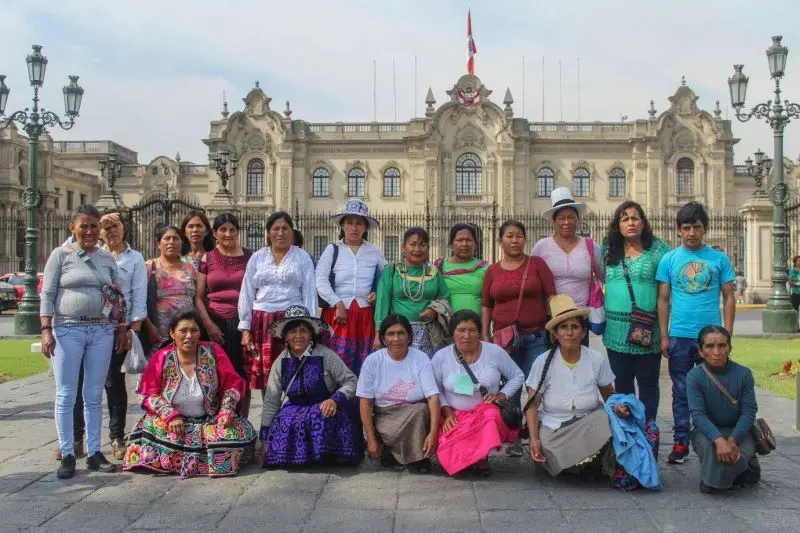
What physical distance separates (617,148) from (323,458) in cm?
3533

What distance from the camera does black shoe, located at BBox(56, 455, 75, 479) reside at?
4.64 m

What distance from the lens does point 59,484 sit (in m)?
4.53

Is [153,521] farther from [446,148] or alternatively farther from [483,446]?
[446,148]

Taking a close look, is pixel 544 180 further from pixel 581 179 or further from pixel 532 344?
pixel 532 344

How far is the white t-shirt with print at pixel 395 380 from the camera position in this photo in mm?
4984

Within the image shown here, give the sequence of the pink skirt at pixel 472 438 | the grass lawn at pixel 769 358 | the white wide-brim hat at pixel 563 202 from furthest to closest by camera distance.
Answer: the grass lawn at pixel 769 358, the white wide-brim hat at pixel 563 202, the pink skirt at pixel 472 438

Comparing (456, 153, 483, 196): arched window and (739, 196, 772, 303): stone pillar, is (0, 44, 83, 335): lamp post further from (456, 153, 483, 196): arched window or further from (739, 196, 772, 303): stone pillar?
(456, 153, 483, 196): arched window

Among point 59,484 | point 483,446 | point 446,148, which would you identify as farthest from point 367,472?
point 446,148

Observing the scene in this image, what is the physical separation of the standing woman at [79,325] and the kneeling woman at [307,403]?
3.58 feet

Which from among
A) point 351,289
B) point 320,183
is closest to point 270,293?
point 351,289

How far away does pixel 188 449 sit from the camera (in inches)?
188

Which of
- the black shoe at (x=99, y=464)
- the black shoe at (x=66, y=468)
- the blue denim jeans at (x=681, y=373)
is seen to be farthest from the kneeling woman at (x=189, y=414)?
the blue denim jeans at (x=681, y=373)

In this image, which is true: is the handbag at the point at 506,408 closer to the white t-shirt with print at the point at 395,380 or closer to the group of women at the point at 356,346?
the group of women at the point at 356,346

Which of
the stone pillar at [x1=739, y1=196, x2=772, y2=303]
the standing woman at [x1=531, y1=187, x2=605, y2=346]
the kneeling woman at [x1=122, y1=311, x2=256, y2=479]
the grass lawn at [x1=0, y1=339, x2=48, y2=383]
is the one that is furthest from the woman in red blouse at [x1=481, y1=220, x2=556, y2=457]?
the stone pillar at [x1=739, y1=196, x2=772, y2=303]
